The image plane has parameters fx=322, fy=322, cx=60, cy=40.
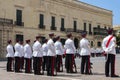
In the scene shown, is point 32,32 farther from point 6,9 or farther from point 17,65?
point 17,65

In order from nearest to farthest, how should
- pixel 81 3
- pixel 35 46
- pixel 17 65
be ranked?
pixel 35 46
pixel 17 65
pixel 81 3

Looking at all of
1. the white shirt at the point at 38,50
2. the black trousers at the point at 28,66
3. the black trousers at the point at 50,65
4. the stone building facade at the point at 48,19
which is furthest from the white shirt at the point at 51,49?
the stone building facade at the point at 48,19

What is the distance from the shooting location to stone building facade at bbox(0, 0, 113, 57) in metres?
36.3

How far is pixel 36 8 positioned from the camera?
4122cm

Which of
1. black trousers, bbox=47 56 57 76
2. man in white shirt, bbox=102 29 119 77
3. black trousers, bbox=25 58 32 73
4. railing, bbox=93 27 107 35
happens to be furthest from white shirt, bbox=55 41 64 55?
railing, bbox=93 27 107 35

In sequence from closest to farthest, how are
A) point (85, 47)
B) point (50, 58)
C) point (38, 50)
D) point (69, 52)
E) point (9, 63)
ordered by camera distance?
point (50, 58) < point (85, 47) < point (38, 50) < point (69, 52) < point (9, 63)

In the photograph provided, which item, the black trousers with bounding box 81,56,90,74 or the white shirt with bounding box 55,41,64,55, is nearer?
the black trousers with bounding box 81,56,90,74

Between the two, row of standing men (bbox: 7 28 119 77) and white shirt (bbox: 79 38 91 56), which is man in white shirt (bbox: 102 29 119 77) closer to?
row of standing men (bbox: 7 28 119 77)

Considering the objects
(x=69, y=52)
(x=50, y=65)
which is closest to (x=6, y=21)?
(x=69, y=52)

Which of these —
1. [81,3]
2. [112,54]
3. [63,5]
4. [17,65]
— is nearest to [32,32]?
[63,5]

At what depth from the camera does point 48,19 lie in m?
43.3

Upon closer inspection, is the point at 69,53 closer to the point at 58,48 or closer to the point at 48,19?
the point at 58,48

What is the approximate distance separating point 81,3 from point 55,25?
30.7 feet

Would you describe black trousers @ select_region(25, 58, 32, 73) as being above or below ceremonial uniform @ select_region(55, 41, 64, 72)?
below
